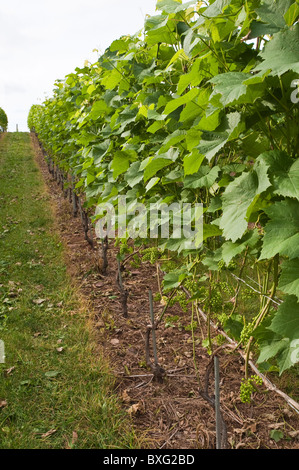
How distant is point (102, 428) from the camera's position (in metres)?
2.45

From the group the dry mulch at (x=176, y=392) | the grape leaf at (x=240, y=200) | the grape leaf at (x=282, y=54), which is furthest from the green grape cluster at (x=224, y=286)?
the grape leaf at (x=282, y=54)

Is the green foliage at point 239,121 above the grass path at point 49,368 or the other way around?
above

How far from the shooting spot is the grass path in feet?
8.10

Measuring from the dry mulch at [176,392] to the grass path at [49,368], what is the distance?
0.52ft

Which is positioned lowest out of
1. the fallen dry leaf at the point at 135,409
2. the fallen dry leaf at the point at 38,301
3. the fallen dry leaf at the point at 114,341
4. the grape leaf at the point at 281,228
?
the fallen dry leaf at the point at 135,409

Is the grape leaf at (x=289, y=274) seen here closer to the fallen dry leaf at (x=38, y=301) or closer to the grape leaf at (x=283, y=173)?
the grape leaf at (x=283, y=173)

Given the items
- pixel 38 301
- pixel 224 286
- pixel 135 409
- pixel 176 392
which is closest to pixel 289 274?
pixel 224 286

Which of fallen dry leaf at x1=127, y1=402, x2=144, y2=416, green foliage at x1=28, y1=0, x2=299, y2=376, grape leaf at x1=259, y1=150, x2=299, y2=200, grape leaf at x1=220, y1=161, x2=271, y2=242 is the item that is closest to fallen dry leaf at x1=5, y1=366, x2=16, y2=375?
fallen dry leaf at x1=127, y1=402, x2=144, y2=416

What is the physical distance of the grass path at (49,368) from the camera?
8.10 feet

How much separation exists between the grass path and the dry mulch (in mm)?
158

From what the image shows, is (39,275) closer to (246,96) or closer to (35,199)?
(246,96)

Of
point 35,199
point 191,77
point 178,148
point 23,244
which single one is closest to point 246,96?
point 191,77

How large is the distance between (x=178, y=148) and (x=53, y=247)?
16.0 ft

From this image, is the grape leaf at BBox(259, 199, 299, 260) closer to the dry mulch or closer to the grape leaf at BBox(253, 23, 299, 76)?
the grape leaf at BBox(253, 23, 299, 76)
